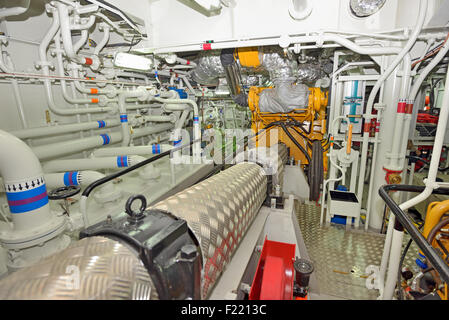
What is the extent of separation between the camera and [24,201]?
153 centimetres

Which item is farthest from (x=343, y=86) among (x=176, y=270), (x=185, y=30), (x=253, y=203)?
(x=176, y=270)

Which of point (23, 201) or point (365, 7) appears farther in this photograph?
point (365, 7)

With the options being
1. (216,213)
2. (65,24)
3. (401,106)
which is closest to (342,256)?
(401,106)

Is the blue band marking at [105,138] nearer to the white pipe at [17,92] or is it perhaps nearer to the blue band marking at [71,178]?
the white pipe at [17,92]

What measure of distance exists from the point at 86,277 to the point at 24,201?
1311 millimetres

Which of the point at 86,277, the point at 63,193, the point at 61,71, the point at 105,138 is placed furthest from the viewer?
the point at 105,138

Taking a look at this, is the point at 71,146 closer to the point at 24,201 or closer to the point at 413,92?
the point at 24,201

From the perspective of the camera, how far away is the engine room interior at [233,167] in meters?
0.85

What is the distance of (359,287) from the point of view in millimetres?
2303

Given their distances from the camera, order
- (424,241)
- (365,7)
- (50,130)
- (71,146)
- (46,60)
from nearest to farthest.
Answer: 1. (424,241)
2. (365,7)
3. (50,130)
4. (71,146)
5. (46,60)

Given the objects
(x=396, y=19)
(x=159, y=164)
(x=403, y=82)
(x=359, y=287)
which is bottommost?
(x=359, y=287)

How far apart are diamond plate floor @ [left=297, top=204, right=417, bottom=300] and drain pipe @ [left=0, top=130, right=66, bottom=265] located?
2.51 metres

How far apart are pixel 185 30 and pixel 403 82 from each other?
2.81m
